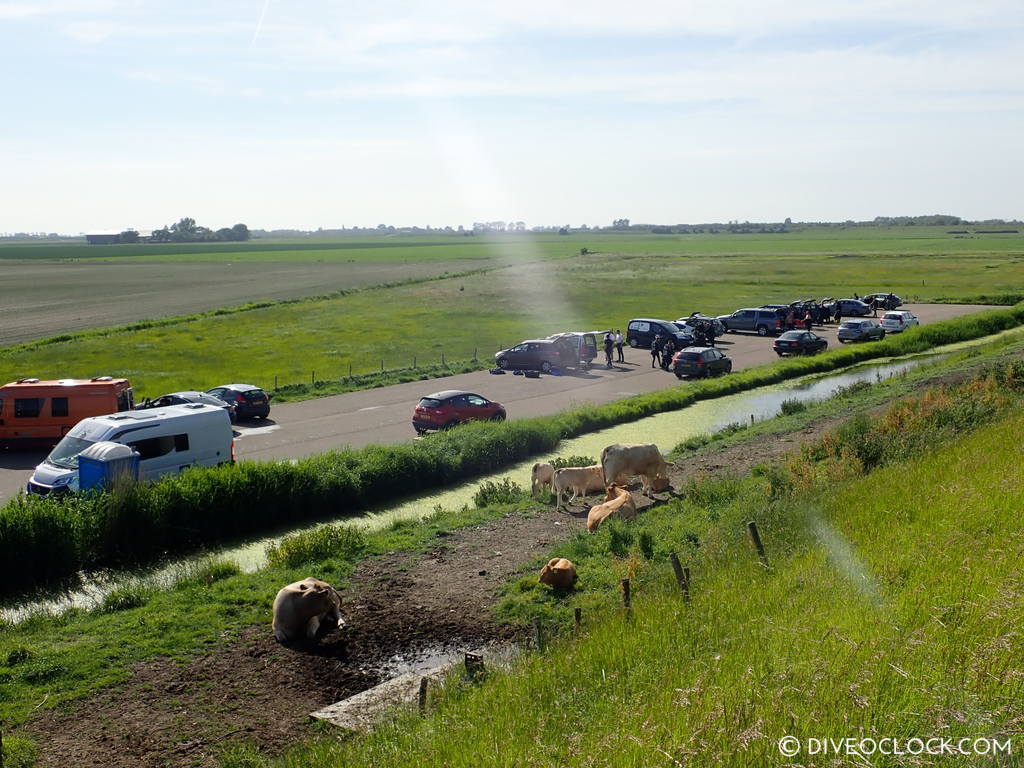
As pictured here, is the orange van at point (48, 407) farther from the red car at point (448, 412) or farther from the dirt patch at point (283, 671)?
the dirt patch at point (283, 671)

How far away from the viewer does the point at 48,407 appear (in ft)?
94.0

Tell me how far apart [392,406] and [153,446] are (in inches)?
569

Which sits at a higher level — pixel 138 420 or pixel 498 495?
pixel 138 420

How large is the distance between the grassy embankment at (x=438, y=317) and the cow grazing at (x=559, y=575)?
970 inches

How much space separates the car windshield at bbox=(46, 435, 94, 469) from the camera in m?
20.7

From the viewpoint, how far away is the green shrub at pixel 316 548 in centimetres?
1684

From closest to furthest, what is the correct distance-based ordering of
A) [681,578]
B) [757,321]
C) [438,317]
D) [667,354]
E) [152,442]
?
1. [681,578]
2. [152,442]
3. [667,354]
4. [757,321]
5. [438,317]

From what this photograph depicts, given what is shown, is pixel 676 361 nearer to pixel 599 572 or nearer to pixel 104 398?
pixel 104 398

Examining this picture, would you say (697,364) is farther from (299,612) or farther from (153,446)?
(299,612)

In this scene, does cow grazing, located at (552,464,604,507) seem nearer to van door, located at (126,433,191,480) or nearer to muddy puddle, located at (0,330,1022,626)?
muddy puddle, located at (0,330,1022,626)

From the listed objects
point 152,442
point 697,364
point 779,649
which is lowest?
point 697,364

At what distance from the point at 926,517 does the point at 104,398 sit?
2540 centimetres

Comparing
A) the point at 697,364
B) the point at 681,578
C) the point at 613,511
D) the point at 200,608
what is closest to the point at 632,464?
the point at 613,511

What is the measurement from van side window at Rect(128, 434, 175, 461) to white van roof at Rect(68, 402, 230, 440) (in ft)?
1.08
